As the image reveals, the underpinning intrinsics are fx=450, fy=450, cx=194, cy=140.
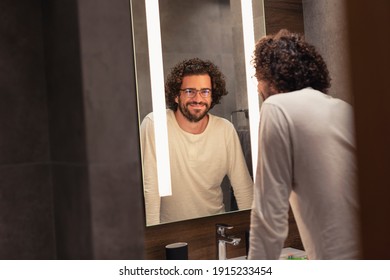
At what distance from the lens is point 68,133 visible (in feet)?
2.16

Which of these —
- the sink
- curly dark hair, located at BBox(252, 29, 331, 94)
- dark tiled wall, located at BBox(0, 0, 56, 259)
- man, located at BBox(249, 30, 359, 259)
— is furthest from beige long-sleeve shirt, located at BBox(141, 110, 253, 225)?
dark tiled wall, located at BBox(0, 0, 56, 259)

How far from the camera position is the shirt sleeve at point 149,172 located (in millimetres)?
1347

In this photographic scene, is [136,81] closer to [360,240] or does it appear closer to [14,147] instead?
[14,147]

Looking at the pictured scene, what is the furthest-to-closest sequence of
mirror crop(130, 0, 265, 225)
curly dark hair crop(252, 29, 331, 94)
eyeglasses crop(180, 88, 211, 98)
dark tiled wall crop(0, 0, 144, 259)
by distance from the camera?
eyeglasses crop(180, 88, 211, 98) → mirror crop(130, 0, 265, 225) → curly dark hair crop(252, 29, 331, 94) → dark tiled wall crop(0, 0, 144, 259)

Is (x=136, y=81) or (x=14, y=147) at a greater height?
(x=136, y=81)

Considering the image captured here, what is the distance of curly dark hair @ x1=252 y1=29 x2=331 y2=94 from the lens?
1150 millimetres

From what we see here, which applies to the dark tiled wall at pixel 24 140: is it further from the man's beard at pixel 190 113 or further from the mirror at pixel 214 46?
the man's beard at pixel 190 113

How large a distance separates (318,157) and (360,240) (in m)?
0.69

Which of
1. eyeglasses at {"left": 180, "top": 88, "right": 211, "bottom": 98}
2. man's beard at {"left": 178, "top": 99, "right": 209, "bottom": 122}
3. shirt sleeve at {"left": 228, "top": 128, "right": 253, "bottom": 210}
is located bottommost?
shirt sleeve at {"left": 228, "top": 128, "right": 253, "bottom": 210}

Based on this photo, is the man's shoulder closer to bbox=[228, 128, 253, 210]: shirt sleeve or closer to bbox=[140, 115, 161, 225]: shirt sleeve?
bbox=[228, 128, 253, 210]: shirt sleeve

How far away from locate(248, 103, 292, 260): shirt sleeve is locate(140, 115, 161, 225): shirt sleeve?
446 millimetres

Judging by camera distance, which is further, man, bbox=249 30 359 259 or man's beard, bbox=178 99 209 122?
man's beard, bbox=178 99 209 122

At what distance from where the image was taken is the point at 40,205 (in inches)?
29.4
